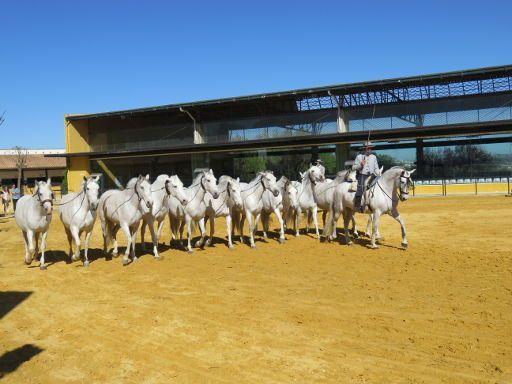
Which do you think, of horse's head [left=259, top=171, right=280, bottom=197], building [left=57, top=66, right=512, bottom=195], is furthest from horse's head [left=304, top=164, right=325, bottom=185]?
building [left=57, top=66, right=512, bottom=195]

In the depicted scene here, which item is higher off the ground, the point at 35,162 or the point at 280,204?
the point at 35,162

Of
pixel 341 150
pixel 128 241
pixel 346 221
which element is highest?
pixel 341 150

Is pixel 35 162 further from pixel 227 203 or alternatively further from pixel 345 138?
pixel 227 203

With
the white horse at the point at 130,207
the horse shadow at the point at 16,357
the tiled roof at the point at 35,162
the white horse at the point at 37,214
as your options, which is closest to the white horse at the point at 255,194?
the white horse at the point at 130,207

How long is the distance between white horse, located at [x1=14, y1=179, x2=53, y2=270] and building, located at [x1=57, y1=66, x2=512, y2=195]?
20.1m

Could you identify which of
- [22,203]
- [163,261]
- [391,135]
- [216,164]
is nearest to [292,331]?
[163,261]

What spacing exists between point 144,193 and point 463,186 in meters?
22.4

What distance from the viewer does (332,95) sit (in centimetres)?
2938

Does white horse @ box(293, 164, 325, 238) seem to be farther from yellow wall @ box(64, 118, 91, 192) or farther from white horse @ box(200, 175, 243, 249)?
yellow wall @ box(64, 118, 91, 192)

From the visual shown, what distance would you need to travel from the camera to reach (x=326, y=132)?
2967 centimetres

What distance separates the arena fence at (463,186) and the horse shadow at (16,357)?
25.1m

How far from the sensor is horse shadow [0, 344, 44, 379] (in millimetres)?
5375

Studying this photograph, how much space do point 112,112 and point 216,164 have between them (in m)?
9.92

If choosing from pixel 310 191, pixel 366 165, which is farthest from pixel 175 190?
pixel 366 165
